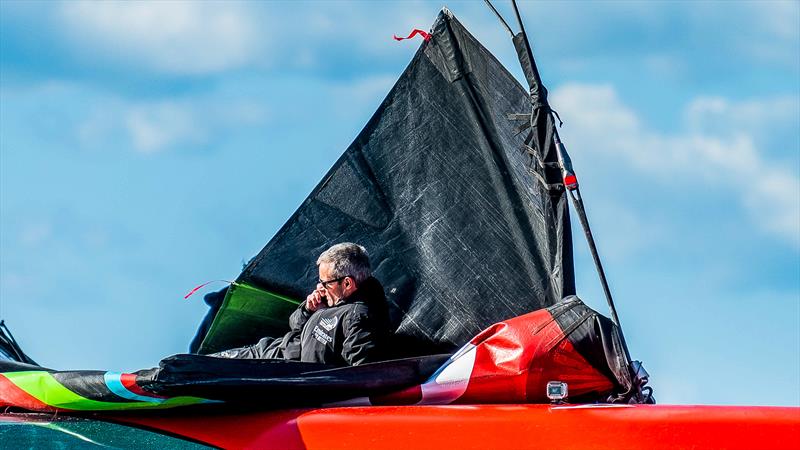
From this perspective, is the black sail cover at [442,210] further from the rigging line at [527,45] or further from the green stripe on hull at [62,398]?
the green stripe on hull at [62,398]

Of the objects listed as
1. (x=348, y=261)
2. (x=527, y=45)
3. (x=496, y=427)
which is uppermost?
(x=527, y=45)

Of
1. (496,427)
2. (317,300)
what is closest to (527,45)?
(317,300)

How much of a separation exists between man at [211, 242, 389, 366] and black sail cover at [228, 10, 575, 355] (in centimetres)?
36

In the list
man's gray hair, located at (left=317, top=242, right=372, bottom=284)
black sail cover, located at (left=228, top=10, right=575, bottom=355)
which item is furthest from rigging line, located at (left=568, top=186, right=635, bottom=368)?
man's gray hair, located at (left=317, top=242, right=372, bottom=284)

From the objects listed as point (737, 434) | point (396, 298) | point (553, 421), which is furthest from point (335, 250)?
point (737, 434)

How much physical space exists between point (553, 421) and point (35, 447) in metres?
1.71

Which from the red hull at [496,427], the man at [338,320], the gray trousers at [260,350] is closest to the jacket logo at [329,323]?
the man at [338,320]

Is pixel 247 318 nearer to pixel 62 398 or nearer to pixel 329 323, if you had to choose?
pixel 329 323

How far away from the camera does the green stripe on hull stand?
4121 millimetres

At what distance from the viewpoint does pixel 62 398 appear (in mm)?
4215

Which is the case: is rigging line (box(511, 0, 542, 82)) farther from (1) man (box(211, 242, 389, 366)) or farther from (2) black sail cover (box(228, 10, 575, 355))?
(1) man (box(211, 242, 389, 366))

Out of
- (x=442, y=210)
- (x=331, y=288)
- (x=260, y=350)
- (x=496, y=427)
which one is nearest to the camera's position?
(x=496, y=427)

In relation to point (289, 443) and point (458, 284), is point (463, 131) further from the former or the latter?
point (289, 443)

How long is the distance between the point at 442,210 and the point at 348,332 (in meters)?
1.06
